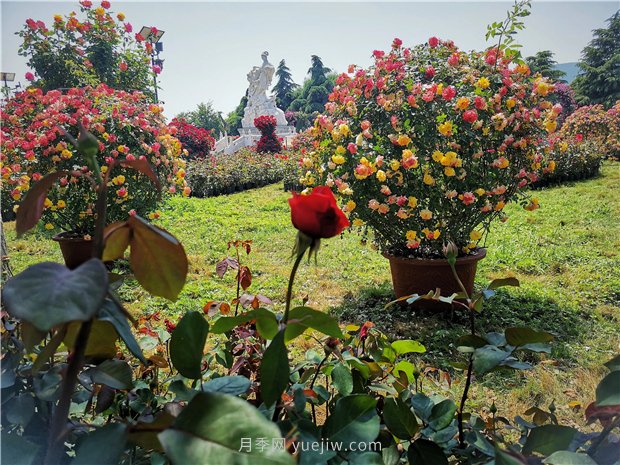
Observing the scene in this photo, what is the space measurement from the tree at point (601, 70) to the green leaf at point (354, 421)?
2001 cm

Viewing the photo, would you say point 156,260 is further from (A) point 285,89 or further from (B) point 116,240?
(A) point 285,89

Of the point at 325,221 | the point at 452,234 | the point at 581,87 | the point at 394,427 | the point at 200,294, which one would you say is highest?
the point at 581,87

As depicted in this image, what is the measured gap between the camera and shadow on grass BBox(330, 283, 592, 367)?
81.4 inches

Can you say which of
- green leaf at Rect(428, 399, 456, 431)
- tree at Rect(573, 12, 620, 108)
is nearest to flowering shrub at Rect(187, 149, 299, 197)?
green leaf at Rect(428, 399, 456, 431)

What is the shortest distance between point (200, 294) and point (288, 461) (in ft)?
8.79

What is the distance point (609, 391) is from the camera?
0.37 m

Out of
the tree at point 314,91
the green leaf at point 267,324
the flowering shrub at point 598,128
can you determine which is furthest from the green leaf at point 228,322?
the tree at point 314,91

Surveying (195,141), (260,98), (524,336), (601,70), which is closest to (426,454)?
(524,336)

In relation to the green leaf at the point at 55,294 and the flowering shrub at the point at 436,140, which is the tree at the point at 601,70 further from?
the green leaf at the point at 55,294

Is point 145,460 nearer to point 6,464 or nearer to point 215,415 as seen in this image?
point 6,464

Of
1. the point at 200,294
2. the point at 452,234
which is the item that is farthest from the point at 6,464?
the point at 200,294

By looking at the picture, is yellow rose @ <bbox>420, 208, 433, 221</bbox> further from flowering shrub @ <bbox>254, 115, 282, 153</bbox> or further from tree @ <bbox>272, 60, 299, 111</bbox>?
tree @ <bbox>272, 60, 299, 111</bbox>

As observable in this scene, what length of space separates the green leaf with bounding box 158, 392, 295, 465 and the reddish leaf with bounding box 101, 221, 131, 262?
0.47ft

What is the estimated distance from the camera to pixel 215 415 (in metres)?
0.26
